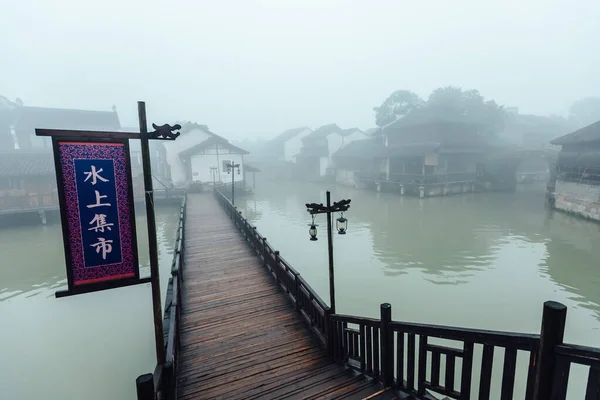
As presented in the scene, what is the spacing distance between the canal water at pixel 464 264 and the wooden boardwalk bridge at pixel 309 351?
242 centimetres

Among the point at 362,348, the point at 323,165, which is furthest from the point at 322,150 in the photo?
the point at 362,348

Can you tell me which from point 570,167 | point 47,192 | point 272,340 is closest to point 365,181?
point 570,167

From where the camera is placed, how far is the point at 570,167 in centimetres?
2373

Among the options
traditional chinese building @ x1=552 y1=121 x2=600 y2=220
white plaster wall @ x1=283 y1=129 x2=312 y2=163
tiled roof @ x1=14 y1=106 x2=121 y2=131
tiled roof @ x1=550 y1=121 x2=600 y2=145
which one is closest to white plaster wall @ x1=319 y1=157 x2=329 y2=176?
white plaster wall @ x1=283 y1=129 x2=312 y2=163

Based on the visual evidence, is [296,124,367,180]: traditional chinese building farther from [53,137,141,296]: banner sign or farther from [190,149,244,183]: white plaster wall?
[53,137,141,296]: banner sign

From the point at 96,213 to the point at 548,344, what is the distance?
4961 millimetres

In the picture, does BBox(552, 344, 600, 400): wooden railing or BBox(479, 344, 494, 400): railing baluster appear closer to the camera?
BBox(552, 344, 600, 400): wooden railing

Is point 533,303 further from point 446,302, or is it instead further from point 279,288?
point 279,288

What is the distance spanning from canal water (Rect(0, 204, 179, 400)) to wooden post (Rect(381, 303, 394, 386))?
19.1 ft

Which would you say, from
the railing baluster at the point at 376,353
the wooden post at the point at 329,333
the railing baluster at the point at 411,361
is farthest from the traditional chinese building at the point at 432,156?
the railing baluster at the point at 411,361

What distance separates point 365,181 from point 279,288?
34.0 m

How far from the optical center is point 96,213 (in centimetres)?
398

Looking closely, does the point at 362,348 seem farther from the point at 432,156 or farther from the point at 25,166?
the point at 25,166

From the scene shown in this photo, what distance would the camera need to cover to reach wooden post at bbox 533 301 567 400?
7.66 feet
